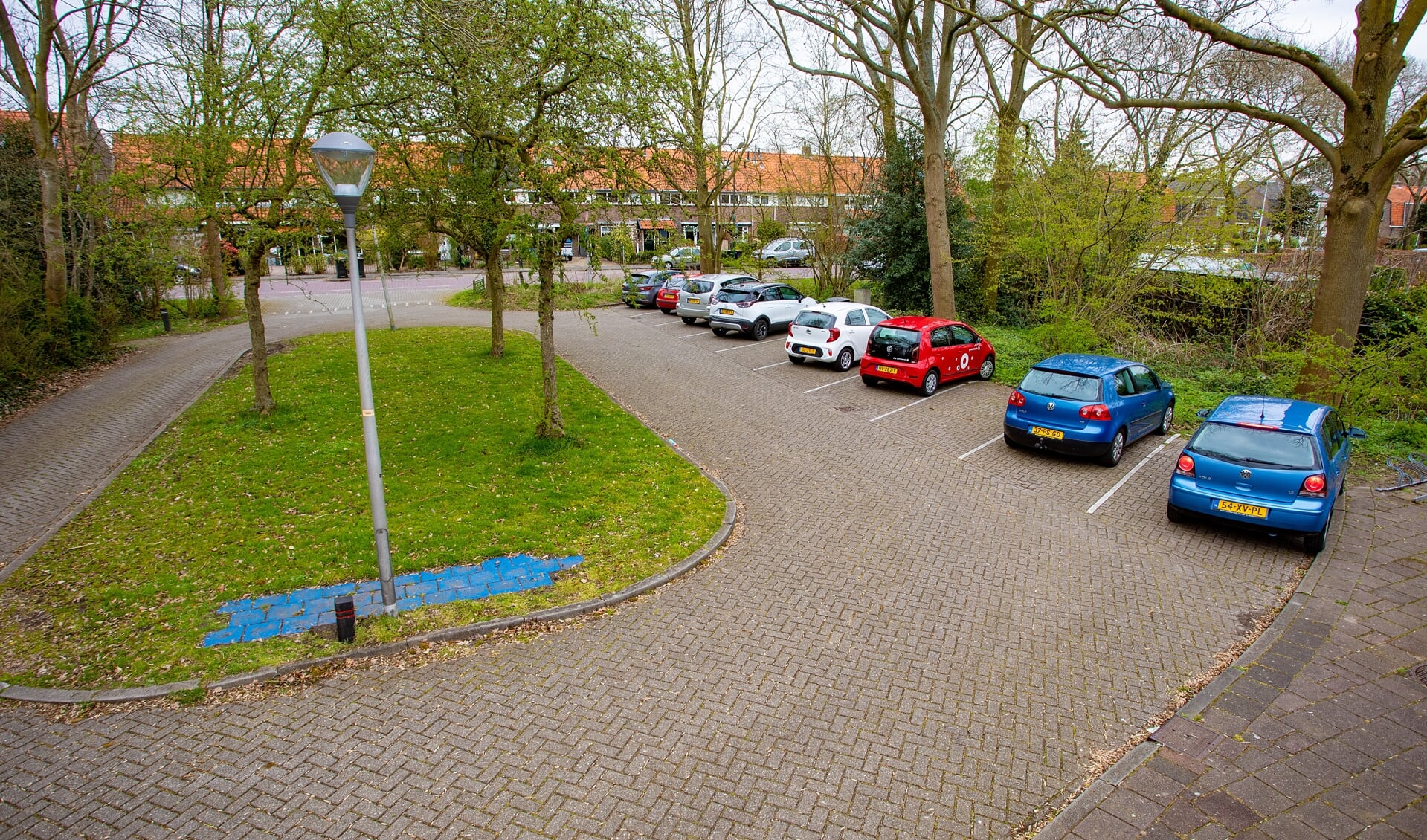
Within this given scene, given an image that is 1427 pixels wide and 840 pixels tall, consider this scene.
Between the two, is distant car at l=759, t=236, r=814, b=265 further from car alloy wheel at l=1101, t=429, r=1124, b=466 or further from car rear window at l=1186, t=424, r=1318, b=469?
car rear window at l=1186, t=424, r=1318, b=469

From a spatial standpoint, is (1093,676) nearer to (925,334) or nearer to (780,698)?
(780,698)

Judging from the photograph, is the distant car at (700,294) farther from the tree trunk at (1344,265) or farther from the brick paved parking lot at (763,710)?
the tree trunk at (1344,265)

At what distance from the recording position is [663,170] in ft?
36.8

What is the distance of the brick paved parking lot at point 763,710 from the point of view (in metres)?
4.32

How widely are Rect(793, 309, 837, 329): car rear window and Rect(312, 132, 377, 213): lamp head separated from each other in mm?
11898

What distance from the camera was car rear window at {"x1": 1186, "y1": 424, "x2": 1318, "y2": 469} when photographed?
7.63 meters

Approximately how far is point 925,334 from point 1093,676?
9699 millimetres

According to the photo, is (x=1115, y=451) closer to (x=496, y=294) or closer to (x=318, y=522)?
(x=318, y=522)

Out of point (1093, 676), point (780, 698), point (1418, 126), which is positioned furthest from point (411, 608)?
point (1418, 126)

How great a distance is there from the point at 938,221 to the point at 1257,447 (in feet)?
38.2

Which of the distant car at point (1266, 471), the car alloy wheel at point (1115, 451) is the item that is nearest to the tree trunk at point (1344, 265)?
the car alloy wheel at point (1115, 451)

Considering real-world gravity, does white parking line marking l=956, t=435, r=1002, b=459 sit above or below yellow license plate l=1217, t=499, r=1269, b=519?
below

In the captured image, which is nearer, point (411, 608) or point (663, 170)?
point (411, 608)

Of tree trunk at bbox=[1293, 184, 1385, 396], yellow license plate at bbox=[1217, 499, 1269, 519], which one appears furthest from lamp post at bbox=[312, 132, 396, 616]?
tree trunk at bbox=[1293, 184, 1385, 396]
